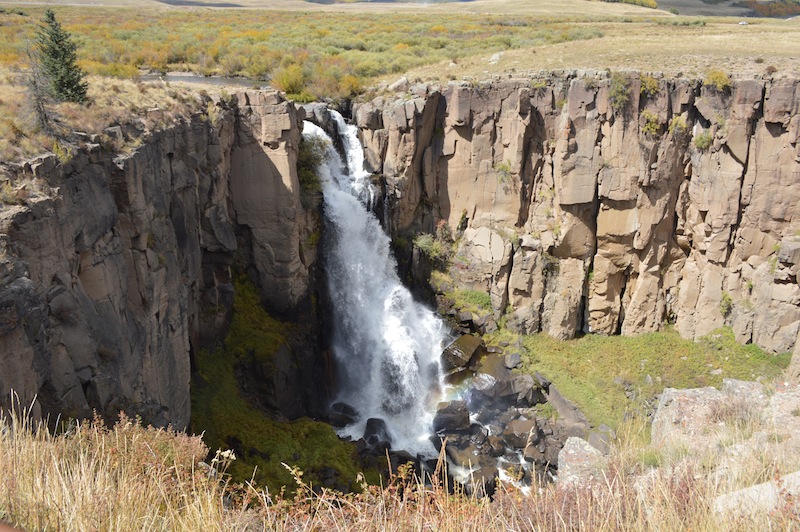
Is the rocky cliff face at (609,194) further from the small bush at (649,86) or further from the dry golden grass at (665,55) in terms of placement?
the dry golden grass at (665,55)

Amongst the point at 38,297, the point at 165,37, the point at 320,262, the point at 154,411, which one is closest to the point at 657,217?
the point at 320,262

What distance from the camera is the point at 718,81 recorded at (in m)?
25.0

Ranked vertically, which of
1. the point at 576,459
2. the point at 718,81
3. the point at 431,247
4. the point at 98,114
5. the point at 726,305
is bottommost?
the point at 726,305

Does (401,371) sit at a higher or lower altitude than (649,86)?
lower

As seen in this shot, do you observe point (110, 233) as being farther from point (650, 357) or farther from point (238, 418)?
point (650, 357)

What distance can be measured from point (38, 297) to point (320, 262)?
55.4ft

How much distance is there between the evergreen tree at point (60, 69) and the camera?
16.5m

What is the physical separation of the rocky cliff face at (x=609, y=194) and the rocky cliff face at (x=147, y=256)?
667 cm

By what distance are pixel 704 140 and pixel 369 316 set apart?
17.2m

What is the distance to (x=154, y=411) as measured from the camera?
1487 centimetres

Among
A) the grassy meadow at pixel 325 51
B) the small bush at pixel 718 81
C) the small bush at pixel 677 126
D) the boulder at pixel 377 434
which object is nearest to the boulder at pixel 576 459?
the boulder at pixel 377 434

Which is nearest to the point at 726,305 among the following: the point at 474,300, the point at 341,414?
the point at 474,300

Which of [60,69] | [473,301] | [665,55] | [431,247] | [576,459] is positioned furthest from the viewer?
[665,55]

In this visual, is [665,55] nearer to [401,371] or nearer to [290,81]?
[290,81]
